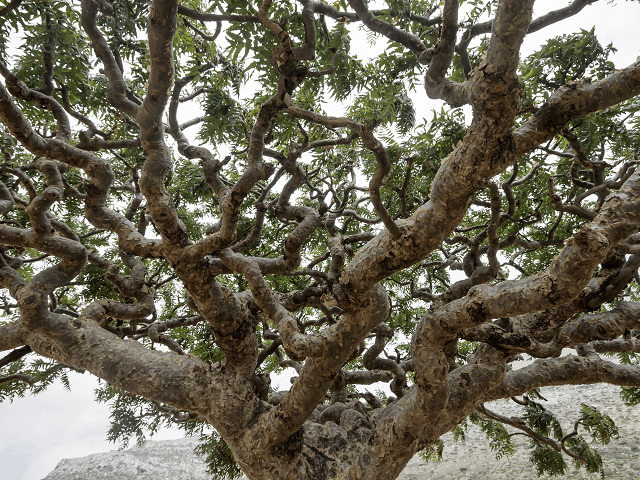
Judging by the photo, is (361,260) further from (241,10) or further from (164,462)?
(164,462)

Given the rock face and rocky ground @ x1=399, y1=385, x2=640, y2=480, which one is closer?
rocky ground @ x1=399, y1=385, x2=640, y2=480

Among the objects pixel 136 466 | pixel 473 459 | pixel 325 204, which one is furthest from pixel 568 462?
pixel 136 466

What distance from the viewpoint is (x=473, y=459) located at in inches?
430

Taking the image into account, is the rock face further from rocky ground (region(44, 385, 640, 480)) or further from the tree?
the tree

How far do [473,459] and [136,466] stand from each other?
1231 centimetres

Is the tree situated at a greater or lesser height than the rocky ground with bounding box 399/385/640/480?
greater

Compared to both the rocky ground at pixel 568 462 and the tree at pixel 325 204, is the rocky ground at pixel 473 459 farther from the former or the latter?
the tree at pixel 325 204

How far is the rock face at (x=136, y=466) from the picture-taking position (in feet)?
42.9

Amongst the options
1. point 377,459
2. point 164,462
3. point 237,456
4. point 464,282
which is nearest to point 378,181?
point 464,282

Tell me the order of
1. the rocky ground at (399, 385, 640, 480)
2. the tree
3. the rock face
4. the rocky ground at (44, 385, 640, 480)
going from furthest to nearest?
the rock face < the rocky ground at (44, 385, 640, 480) < the rocky ground at (399, 385, 640, 480) < the tree

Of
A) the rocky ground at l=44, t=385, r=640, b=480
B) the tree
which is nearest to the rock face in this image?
the rocky ground at l=44, t=385, r=640, b=480

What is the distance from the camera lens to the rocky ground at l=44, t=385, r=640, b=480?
30.2 feet

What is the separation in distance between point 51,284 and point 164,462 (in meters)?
14.5

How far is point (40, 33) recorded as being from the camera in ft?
10.5
